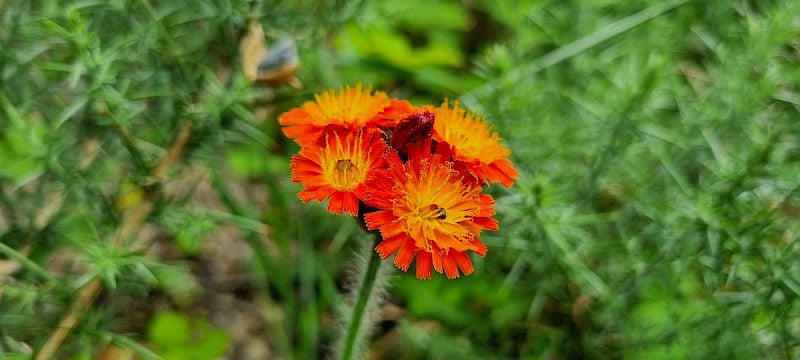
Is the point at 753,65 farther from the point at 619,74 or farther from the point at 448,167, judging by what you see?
the point at 448,167

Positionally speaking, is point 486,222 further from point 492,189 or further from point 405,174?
point 492,189

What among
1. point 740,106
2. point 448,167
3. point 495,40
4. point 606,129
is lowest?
point 448,167

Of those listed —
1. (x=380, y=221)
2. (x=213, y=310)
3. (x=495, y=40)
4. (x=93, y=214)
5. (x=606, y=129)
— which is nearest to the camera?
(x=380, y=221)

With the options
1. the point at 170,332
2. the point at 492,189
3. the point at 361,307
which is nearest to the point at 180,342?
the point at 170,332

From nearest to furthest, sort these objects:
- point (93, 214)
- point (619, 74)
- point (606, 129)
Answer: point (93, 214) < point (606, 129) < point (619, 74)

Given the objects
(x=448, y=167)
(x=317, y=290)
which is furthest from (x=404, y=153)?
(x=317, y=290)

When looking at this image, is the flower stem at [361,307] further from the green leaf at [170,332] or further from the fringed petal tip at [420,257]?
the green leaf at [170,332]

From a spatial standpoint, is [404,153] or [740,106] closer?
[404,153]

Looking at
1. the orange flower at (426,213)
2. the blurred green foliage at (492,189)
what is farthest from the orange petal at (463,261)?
the blurred green foliage at (492,189)
